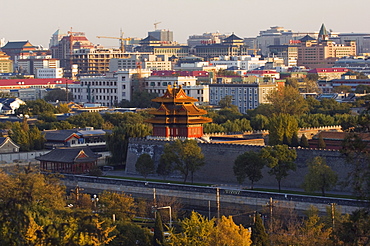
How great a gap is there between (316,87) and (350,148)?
3875 inches

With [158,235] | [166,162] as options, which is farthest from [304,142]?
[158,235]

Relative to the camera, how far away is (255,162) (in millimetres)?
50719

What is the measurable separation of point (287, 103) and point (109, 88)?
31.6 meters

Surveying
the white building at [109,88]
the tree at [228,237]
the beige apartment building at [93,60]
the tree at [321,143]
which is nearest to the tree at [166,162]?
the tree at [321,143]

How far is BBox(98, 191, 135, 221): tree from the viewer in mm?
42156

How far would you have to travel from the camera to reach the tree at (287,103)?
81938 millimetres

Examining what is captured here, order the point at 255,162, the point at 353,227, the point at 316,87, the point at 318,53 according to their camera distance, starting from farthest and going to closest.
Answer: the point at 318,53, the point at 316,87, the point at 255,162, the point at 353,227

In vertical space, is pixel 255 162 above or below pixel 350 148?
below

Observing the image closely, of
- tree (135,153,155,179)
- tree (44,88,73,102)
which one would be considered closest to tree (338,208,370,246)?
tree (135,153,155,179)

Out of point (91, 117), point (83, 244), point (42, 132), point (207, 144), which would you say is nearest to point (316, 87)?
point (91, 117)

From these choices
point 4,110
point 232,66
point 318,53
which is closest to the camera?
point 4,110

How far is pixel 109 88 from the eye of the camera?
110 m

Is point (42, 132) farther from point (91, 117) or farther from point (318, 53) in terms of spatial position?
point (318, 53)

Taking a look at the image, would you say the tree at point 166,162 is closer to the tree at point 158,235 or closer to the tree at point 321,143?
the tree at point 321,143
